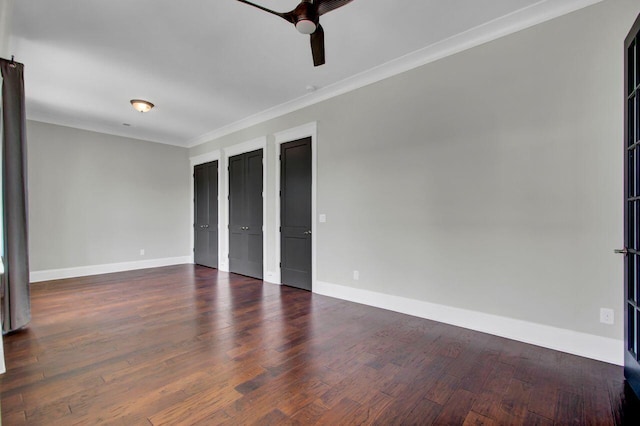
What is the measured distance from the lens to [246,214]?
5.63 m

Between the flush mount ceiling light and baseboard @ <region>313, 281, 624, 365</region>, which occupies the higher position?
the flush mount ceiling light

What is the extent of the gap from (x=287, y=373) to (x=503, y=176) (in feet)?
8.49

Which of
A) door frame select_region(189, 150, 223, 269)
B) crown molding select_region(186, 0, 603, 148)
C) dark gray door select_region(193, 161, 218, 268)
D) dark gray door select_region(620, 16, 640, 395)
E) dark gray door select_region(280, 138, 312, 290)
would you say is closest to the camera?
dark gray door select_region(620, 16, 640, 395)

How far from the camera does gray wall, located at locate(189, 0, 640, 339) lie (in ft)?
7.61

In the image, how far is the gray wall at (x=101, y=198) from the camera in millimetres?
5238

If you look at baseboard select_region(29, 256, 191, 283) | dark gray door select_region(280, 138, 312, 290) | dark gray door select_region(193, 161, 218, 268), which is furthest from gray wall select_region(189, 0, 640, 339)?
baseboard select_region(29, 256, 191, 283)

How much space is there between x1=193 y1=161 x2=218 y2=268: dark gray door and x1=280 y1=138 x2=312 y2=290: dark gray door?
2.28m

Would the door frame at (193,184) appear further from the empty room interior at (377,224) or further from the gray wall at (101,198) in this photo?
the empty room interior at (377,224)

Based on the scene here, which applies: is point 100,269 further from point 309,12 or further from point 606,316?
point 606,316

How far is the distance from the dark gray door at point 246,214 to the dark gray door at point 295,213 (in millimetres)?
655

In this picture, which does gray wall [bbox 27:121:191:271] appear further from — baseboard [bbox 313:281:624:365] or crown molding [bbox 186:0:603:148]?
baseboard [bbox 313:281:624:365]

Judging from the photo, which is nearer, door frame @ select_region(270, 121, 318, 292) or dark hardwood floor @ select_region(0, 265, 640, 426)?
dark hardwood floor @ select_region(0, 265, 640, 426)

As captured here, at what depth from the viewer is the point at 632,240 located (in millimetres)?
1991

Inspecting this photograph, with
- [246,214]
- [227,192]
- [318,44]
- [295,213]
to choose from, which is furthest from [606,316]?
[227,192]
